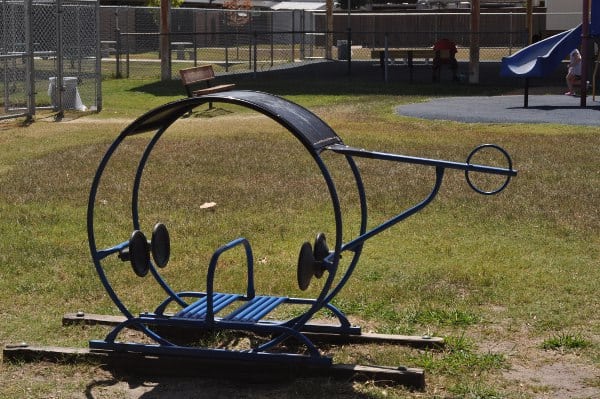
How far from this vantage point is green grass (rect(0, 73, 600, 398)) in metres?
6.26

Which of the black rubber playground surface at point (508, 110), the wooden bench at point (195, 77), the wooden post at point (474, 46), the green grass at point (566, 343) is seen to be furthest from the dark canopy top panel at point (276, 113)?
the wooden post at point (474, 46)

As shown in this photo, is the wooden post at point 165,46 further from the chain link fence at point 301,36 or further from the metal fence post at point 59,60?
the metal fence post at point 59,60

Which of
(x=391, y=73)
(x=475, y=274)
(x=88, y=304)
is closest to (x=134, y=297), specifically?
(x=88, y=304)

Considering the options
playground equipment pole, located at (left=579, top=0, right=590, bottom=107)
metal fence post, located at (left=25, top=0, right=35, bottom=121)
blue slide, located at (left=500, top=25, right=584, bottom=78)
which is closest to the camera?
metal fence post, located at (left=25, top=0, right=35, bottom=121)

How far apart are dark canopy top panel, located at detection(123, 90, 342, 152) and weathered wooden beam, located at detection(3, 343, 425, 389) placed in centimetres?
117

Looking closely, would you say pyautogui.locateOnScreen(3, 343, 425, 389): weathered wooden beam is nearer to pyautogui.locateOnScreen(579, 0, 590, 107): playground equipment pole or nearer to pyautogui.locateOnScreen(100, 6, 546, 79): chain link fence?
pyautogui.locateOnScreen(579, 0, 590, 107): playground equipment pole

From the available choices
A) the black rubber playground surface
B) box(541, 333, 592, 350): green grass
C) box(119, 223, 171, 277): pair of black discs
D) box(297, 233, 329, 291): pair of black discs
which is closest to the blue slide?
the black rubber playground surface

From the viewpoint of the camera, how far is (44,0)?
2358cm

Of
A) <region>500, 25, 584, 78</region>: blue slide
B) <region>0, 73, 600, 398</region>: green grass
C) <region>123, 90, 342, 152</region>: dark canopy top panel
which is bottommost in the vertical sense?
<region>0, 73, 600, 398</region>: green grass

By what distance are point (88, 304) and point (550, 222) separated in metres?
4.61

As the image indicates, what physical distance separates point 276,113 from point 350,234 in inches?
169

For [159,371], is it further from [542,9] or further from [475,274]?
[542,9]

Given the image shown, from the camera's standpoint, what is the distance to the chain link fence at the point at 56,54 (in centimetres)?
2062

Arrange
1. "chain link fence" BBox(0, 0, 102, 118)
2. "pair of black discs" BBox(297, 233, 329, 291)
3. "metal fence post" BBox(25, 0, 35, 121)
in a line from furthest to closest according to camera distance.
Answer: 1. "chain link fence" BBox(0, 0, 102, 118)
2. "metal fence post" BBox(25, 0, 35, 121)
3. "pair of black discs" BBox(297, 233, 329, 291)
